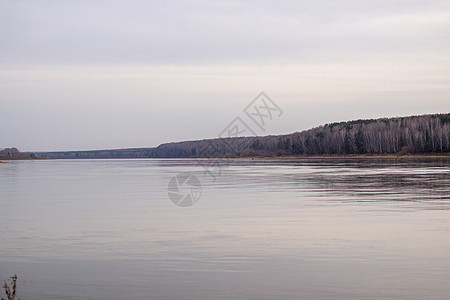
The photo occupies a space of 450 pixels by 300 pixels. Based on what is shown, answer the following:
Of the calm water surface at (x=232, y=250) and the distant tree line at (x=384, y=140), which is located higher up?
the distant tree line at (x=384, y=140)

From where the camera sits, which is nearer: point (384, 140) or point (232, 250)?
point (232, 250)

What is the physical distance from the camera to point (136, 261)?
32.3 feet

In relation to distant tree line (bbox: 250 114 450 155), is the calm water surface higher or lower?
lower

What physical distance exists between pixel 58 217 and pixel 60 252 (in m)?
5.84

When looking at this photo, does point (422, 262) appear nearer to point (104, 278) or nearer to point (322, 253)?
point (322, 253)

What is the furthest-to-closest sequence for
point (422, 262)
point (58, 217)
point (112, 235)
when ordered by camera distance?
point (58, 217) → point (112, 235) → point (422, 262)

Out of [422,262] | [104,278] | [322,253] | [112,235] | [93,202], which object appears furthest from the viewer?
[93,202]

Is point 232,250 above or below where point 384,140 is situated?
below

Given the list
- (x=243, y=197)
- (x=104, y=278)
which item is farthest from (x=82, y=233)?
(x=243, y=197)

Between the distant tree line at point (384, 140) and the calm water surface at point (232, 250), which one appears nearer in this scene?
the calm water surface at point (232, 250)

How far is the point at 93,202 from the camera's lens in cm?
2114

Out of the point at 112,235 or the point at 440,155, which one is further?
the point at 440,155

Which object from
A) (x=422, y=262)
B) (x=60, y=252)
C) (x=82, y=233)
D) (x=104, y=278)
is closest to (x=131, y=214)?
(x=82, y=233)

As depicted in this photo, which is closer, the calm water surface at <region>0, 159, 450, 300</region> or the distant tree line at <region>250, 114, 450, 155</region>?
the calm water surface at <region>0, 159, 450, 300</region>
